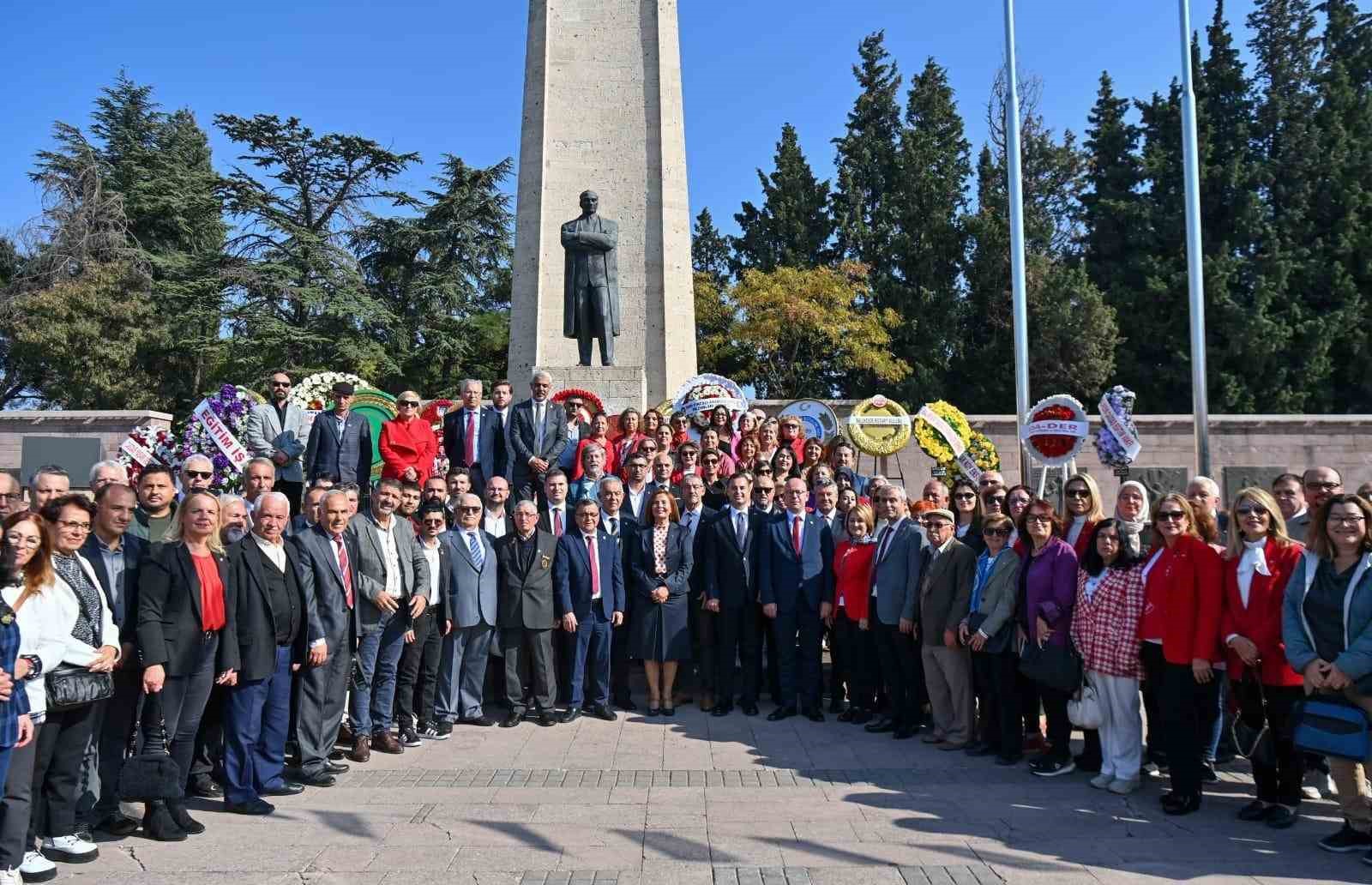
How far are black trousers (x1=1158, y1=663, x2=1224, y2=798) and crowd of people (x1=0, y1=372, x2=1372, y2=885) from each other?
0.01 meters

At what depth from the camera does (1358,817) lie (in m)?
4.27

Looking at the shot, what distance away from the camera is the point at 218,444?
8.67 m

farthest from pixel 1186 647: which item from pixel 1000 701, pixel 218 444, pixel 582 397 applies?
pixel 218 444

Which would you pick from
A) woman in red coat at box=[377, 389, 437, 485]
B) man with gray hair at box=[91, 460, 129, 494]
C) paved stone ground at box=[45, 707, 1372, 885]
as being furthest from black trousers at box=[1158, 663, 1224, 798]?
man with gray hair at box=[91, 460, 129, 494]

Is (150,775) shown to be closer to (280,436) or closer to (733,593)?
(733,593)

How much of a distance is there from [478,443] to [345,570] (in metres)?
3.25

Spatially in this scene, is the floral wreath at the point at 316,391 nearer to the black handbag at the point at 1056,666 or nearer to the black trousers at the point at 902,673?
the black trousers at the point at 902,673

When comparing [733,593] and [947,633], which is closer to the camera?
[947,633]

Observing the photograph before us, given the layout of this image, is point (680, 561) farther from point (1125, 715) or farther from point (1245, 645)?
point (1245, 645)

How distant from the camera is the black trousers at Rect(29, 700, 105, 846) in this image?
4.13 m

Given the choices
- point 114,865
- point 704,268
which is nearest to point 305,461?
point 114,865

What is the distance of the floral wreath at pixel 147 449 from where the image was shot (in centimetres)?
883

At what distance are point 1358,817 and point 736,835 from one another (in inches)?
109

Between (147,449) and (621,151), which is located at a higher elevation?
(621,151)
